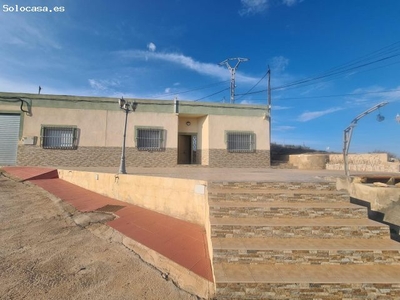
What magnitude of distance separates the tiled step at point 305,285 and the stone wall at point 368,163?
9.77 m

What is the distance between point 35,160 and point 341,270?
47.6 feet

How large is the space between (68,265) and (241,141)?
1149 centimetres

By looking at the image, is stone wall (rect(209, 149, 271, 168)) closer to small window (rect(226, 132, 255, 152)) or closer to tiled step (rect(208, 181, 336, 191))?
small window (rect(226, 132, 255, 152))

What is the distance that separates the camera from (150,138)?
40.8 ft

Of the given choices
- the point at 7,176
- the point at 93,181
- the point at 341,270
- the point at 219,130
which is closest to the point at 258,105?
the point at 219,130

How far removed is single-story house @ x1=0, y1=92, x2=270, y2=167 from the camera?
11359mm

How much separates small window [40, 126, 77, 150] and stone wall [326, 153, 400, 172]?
50.5 feet

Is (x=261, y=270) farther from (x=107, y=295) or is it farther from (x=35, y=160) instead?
(x=35, y=160)

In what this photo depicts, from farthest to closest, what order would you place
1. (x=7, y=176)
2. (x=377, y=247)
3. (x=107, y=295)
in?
(x=7, y=176), (x=377, y=247), (x=107, y=295)

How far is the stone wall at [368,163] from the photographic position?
9489 mm

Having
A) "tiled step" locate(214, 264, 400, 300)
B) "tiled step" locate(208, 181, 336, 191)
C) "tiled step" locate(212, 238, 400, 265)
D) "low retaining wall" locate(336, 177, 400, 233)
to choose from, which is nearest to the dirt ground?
"tiled step" locate(214, 264, 400, 300)

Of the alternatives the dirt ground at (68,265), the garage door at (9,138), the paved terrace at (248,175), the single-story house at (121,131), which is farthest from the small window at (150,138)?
the dirt ground at (68,265)

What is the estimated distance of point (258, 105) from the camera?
13.1 metres

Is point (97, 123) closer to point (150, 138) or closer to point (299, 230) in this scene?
point (150, 138)
